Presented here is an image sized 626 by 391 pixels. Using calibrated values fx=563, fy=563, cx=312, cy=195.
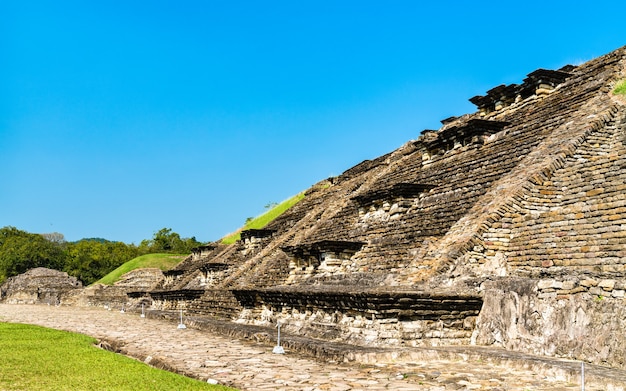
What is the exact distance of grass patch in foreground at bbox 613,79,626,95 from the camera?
11.6 metres

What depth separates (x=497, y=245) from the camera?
9.73 metres

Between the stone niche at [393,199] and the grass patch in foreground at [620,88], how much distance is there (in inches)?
169

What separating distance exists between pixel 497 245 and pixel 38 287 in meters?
35.1

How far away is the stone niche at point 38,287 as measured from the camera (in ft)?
117

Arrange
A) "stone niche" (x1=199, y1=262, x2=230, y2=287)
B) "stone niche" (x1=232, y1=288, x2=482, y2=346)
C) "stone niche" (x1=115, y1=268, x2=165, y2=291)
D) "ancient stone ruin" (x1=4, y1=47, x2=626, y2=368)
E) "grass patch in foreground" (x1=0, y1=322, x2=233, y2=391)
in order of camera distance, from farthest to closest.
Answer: "stone niche" (x1=115, y1=268, x2=165, y2=291) → "stone niche" (x1=199, y1=262, x2=230, y2=287) → "stone niche" (x1=232, y1=288, x2=482, y2=346) → "ancient stone ruin" (x1=4, y1=47, x2=626, y2=368) → "grass patch in foreground" (x1=0, y1=322, x2=233, y2=391)

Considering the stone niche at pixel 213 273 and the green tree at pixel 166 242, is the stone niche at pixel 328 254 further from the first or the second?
the green tree at pixel 166 242

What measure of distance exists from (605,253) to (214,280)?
15722 millimetres

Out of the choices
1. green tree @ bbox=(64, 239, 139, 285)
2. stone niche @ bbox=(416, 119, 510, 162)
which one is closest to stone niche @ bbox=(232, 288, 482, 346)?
stone niche @ bbox=(416, 119, 510, 162)

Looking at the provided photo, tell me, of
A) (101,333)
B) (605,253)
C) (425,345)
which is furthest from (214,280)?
(605,253)

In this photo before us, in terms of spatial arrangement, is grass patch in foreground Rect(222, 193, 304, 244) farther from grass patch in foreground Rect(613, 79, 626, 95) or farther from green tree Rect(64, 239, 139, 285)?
green tree Rect(64, 239, 139, 285)

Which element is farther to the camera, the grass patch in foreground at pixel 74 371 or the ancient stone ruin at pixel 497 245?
the ancient stone ruin at pixel 497 245

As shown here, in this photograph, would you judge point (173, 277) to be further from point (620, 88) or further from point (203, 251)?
point (620, 88)

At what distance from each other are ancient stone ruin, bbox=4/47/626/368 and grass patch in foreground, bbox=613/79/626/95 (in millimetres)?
124

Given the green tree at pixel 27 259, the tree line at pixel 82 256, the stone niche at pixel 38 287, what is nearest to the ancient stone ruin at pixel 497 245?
the stone niche at pixel 38 287
